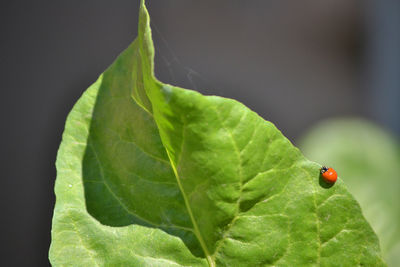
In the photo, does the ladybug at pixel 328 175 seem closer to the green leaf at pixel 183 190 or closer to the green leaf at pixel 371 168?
the green leaf at pixel 183 190

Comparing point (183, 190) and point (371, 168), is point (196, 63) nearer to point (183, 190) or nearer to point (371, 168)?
point (371, 168)

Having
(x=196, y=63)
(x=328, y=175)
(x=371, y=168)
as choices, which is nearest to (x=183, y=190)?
(x=328, y=175)

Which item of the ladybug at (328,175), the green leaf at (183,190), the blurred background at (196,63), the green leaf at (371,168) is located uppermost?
the ladybug at (328,175)

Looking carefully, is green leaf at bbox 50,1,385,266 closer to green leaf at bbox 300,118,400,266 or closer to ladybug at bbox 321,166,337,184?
ladybug at bbox 321,166,337,184

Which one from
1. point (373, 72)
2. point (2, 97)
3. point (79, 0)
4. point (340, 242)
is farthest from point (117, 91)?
point (373, 72)

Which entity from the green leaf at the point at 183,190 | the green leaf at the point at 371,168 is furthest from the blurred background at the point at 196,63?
the green leaf at the point at 183,190

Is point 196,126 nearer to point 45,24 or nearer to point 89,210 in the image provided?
point 89,210

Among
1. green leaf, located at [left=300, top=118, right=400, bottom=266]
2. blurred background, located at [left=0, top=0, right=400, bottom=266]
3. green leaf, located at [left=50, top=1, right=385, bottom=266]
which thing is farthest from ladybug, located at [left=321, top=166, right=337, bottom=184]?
blurred background, located at [left=0, top=0, right=400, bottom=266]
